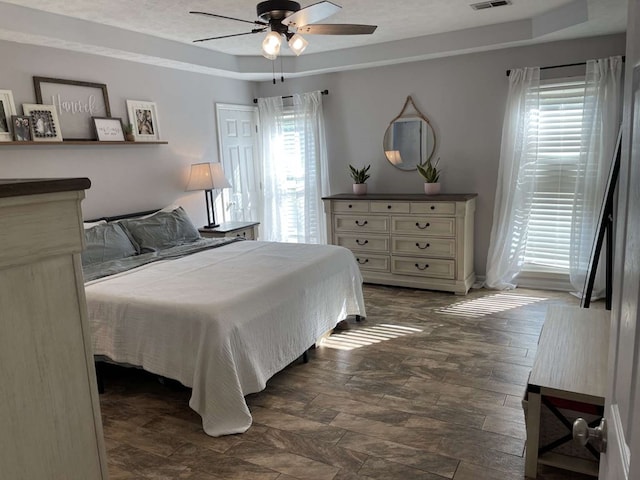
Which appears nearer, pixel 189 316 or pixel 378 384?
pixel 189 316

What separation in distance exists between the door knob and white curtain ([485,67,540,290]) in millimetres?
4137

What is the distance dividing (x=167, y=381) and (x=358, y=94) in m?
3.84

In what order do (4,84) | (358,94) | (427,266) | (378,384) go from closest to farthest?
1. (378,384)
2. (4,84)
3. (427,266)
4. (358,94)

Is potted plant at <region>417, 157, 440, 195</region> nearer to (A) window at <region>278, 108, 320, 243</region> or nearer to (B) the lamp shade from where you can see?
(A) window at <region>278, 108, 320, 243</region>

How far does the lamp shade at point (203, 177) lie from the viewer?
489 centimetres

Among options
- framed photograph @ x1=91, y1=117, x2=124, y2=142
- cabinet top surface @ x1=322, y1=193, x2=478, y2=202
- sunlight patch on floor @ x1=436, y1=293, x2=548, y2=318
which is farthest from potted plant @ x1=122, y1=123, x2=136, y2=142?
sunlight patch on floor @ x1=436, y1=293, x2=548, y2=318

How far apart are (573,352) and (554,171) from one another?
9.19 feet

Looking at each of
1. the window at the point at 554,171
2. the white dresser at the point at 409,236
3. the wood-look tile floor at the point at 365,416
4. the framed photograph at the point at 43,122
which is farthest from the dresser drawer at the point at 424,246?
the framed photograph at the point at 43,122

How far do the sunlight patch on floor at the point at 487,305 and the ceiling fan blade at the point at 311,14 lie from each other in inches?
106

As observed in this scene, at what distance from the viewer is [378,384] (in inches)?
117

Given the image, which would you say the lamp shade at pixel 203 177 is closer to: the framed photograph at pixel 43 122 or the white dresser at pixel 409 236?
the white dresser at pixel 409 236

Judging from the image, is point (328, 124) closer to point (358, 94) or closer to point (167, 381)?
point (358, 94)

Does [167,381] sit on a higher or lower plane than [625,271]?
lower

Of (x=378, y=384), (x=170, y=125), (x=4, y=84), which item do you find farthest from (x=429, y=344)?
(x=4, y=84)
